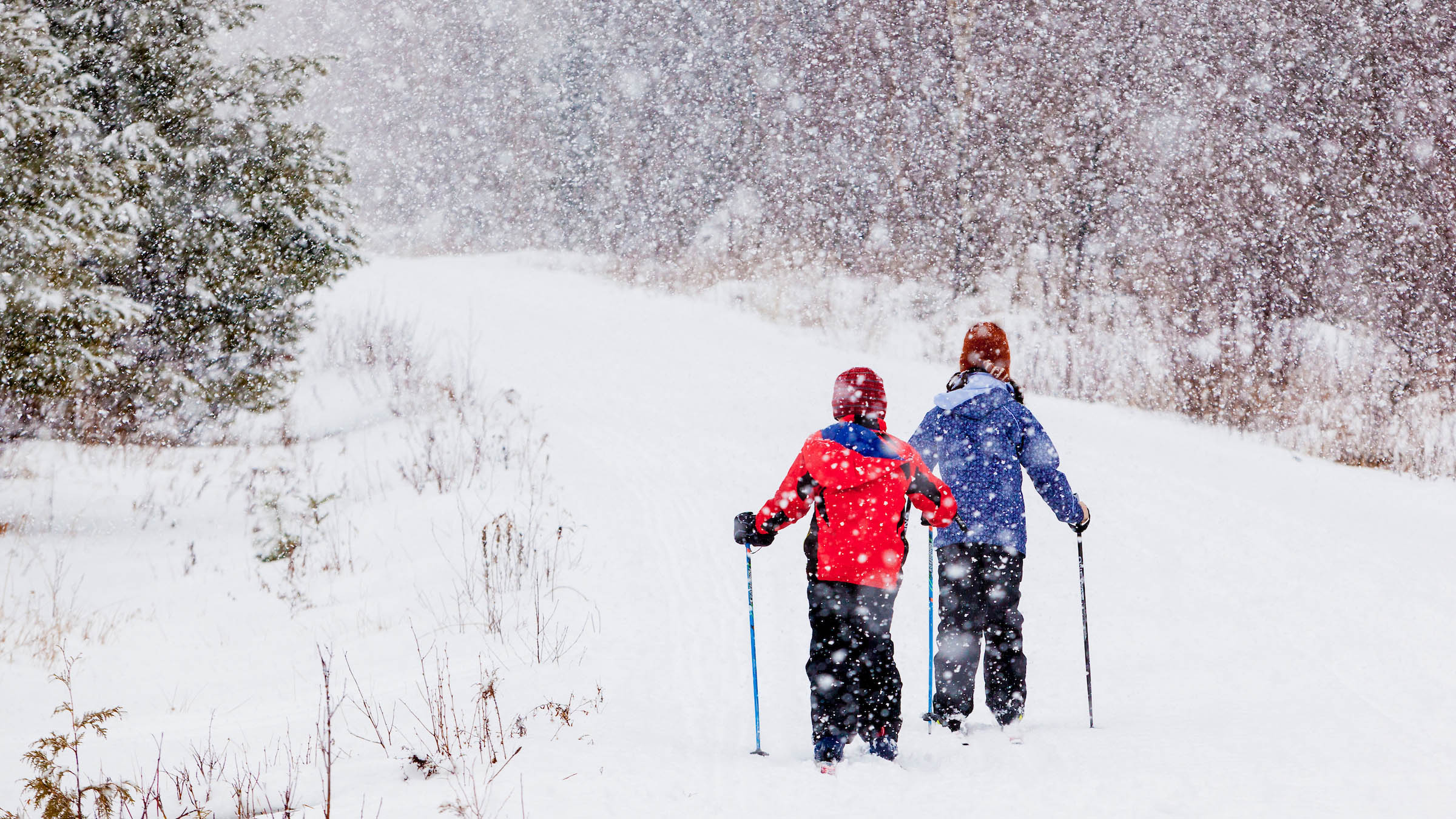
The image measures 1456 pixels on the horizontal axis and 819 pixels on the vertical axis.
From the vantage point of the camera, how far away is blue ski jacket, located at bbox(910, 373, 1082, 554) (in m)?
3.95

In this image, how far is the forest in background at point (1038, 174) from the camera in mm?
12258

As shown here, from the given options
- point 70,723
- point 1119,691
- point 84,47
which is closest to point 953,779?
point 1119,691

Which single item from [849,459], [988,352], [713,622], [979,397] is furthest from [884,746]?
[713,622]

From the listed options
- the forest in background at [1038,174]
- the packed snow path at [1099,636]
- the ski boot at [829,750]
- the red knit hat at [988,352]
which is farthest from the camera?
the forest in background at [1038,174]

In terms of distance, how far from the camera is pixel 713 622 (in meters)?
5.37

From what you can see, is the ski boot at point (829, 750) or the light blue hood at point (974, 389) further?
the light blue hood at point (974, 389)

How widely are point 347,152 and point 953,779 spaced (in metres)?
9.34

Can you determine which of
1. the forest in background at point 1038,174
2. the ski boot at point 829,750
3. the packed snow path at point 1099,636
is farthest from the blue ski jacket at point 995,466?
the forest in background at point 1038,174

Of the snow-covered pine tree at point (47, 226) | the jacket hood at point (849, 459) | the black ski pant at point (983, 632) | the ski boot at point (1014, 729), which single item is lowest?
the ski boot at point (1014, 729)

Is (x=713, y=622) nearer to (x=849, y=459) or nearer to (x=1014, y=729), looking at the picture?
(x=1014, y=729)

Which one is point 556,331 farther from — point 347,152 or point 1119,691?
point 1119,691

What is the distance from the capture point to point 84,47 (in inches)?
332

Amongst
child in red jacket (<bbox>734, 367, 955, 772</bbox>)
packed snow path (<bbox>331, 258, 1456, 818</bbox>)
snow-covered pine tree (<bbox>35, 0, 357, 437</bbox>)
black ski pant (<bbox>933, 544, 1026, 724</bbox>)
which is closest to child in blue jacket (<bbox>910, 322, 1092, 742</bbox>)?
black ski pant (<bbox>933, 544, 1026, 724</bbox>)

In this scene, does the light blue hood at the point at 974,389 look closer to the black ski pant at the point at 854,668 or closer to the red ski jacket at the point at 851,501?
the red ski jacket at the point at 851,501
